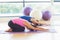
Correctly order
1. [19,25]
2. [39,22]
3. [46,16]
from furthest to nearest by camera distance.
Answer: [46,16] < [39,22] < [19,25]

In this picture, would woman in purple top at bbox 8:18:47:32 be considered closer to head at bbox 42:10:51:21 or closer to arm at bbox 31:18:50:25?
arm at bbox 31:18:50:25

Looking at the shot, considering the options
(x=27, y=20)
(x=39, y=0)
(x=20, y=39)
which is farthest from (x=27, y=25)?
(x=39, y=0)

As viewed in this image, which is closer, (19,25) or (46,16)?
(19,25)

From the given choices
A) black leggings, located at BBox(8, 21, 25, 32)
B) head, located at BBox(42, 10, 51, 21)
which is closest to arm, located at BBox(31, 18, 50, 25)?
head, located at BBox(42, 10, 51, 21)

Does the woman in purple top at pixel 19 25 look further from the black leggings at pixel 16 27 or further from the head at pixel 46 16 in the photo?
the head at pixel 46 16

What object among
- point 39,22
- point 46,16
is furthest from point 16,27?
point 46,16

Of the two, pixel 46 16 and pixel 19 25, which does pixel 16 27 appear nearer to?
pixel 19 25

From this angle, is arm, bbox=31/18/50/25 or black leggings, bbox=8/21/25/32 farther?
arm, bbox=31/18/50/25

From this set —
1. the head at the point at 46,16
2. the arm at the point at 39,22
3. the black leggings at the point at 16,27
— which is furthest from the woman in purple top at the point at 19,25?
the head at the point at 46,16

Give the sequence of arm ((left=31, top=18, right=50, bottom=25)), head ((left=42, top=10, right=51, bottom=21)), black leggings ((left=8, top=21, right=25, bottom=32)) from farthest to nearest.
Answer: head ((left=42, top=10, right=51, bottom=21)) → arm ((left=31, top=18, right=50, bottom=25)) → black leggings ((left=8, top=21, right=25, bottom=32))

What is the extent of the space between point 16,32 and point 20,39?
1.66 ft

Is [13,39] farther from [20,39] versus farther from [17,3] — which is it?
[17,3]

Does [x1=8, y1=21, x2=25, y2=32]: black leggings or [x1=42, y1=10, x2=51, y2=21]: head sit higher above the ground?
[x1=42, y1=10, x2=51, y2=21]: head

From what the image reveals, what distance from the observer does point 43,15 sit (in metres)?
3.27
